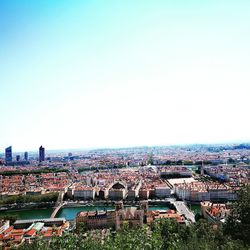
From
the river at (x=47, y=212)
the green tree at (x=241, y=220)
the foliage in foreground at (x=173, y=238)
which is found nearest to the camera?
the foliage in foreground at (x=173, y=238)

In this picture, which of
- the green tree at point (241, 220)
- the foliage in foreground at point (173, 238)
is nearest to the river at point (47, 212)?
the foliage in foreground at point (173, 238)

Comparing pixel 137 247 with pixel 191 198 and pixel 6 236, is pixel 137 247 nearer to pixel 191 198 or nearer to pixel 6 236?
pixel 6 236

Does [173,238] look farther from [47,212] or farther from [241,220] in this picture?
[47,212]

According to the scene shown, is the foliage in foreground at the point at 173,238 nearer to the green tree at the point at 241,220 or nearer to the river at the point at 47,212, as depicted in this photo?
the green tree at the point at 241,220

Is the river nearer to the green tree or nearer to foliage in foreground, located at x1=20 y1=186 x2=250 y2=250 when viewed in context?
foliage in foreground, located at x1=20 y1=186 x2=250 y2=250

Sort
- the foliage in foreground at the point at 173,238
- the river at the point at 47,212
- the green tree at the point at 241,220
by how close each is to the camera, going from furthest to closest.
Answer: the river at the point at 47,212 < the green tree at the point at 241,220 < the foliage in foreground at the point at 173,238

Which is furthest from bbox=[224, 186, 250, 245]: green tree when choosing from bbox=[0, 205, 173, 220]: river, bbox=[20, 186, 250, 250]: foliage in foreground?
bbox=[0, 205, 173, 220]: river

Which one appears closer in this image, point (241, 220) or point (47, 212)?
point (241, 220)

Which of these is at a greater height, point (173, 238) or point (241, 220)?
point (241, 220)

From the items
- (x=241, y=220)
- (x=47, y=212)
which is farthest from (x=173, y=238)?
(x=47, y=212)

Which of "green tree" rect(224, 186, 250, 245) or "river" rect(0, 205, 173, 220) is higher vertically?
"green tree" rect(224, 186, 250, 245)

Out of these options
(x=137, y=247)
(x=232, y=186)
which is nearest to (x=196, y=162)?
(x=232, y=186)

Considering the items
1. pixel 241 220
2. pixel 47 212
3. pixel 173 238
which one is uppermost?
pixel 241 220
